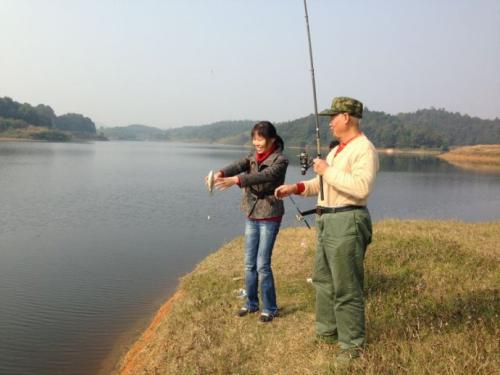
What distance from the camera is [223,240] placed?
18.6m

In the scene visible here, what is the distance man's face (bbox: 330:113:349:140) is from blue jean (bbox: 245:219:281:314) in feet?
6.36

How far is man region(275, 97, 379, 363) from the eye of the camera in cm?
421

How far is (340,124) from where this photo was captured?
448 centimetres

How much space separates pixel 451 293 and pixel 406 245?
313cm

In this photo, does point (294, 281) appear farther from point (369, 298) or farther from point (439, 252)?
point (439, 252)

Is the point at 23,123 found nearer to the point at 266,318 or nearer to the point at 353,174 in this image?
the point at 266,318

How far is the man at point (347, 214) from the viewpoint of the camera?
421cm

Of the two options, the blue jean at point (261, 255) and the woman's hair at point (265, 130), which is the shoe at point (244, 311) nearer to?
the blue jean at point (261, 255)

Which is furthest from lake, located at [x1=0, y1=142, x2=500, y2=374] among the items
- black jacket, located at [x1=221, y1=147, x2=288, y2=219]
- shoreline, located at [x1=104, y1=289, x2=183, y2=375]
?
black jacket, located at [x1=221, y1=147, x2=288, y2=219]

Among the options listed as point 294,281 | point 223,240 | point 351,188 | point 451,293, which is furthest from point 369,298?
point 223,240

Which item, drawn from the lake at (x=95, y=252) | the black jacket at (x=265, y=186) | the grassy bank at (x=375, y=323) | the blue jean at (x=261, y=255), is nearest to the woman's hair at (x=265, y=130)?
the black jacket at (x=265, y=186)

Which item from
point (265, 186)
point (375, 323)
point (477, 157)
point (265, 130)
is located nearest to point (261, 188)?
point (265, 186)

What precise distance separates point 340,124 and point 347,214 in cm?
98

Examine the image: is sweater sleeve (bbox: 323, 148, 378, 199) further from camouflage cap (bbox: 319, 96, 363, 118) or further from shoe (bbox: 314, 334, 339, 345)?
A: shoe (bbox: 314, 334, 339, 345)
